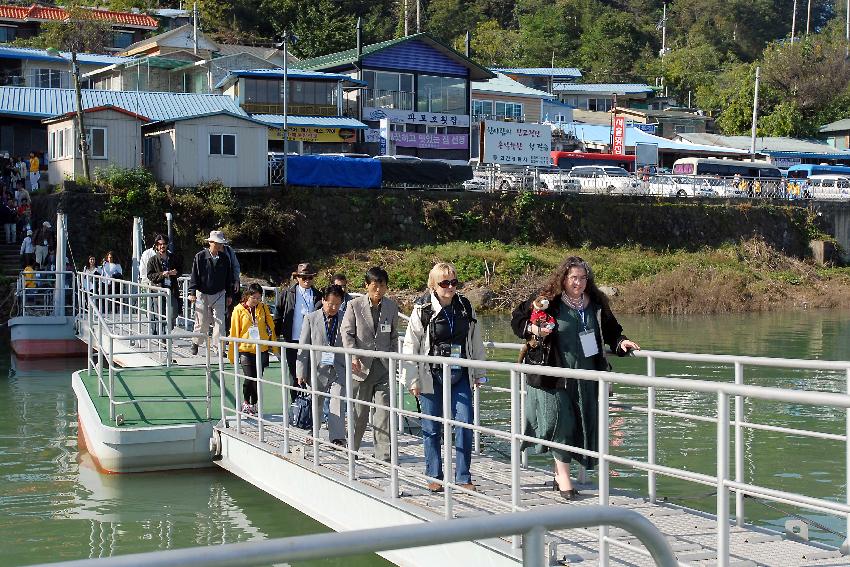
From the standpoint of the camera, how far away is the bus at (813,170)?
6406cm

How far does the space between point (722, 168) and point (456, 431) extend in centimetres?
5363

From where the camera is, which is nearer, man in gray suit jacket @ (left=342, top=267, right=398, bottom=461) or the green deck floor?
man in gray suit jacket @ (left=342, top=267, right=398, bottom=461)

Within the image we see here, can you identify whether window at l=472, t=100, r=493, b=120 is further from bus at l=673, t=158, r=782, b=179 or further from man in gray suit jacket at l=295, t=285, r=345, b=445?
man in gray suit jacket at l=295, t=285, r=345, b=445

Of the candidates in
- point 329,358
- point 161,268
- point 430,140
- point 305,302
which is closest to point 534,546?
point 329,358

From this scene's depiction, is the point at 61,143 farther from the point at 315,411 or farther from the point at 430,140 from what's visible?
the point at 315,411

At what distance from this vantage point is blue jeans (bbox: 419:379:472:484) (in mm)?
8203

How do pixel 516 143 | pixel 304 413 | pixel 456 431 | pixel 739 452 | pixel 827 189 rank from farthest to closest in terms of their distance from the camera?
pixel 827 189 < pixel 516 143 < pixel 304 413 < pixel 456 431 < pixel 739 452

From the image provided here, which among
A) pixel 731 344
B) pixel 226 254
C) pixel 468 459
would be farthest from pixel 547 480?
pixel 731 344

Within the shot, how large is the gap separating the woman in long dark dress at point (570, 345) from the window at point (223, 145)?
31.1 meters

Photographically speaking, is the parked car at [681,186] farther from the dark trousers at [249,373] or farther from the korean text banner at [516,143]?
the dark trousers at [249,373]

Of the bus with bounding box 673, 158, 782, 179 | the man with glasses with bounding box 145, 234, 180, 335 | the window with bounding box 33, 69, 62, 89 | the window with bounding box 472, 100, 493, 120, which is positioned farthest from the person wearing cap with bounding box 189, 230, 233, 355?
the window with bounding box 472, 100, 493, 120

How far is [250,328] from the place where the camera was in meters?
12.2

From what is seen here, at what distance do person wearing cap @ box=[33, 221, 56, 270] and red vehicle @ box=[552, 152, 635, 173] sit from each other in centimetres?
3455

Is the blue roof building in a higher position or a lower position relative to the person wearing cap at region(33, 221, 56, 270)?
higher
